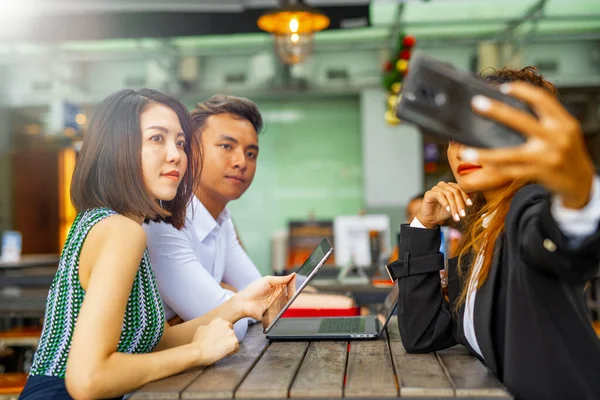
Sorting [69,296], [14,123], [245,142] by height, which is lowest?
[69,296]

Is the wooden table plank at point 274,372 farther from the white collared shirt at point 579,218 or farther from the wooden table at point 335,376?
the white collared shirt at point 579,218

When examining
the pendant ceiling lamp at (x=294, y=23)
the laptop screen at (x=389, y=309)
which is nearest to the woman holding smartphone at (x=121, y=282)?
the laptop screen at (x=389, y=309)

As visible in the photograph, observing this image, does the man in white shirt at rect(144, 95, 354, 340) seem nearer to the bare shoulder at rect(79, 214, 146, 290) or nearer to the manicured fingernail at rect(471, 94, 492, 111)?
the bare shoulder at rect(79, 214, 146, 290)

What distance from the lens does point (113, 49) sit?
390 inches

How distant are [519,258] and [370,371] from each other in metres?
0.42

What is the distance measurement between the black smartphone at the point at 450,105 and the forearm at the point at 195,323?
0.94 meters

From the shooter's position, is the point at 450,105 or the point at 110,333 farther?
the point at 110,333

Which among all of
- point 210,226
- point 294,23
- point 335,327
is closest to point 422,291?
point 335,327

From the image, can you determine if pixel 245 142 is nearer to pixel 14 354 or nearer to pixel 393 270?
pixel 393 270

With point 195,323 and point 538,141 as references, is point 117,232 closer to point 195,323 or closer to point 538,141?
point 195,323

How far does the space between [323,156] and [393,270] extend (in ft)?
27.2

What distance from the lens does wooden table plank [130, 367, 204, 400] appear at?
1250 mm

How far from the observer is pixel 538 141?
889 mm

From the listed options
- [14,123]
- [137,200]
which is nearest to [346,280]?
[137,200]
